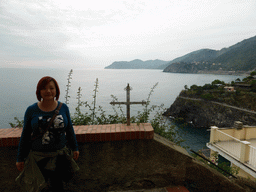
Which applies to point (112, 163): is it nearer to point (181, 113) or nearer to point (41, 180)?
point (41, 180)

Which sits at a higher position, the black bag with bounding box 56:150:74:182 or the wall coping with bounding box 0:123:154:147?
the wall coping with bounding box 0:123:154:147

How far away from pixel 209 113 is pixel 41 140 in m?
52.4

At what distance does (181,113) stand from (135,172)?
169 ft

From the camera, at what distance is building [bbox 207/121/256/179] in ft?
29.2

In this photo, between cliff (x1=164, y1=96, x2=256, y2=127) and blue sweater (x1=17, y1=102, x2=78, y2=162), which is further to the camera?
cliff (x1=164, y1=96, x2=256, y2=127)

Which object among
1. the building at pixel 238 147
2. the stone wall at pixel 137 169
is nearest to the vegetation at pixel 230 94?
the building at pixel 238 147

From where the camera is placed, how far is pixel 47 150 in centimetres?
196

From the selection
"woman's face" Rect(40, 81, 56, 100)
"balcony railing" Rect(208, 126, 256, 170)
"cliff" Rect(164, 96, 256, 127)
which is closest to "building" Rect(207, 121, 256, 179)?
"balcony railing" Rect(208, 126, 256, 170)

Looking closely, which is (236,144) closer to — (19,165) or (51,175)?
(51,175)

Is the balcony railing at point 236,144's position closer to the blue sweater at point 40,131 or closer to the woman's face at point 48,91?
the blue sweater at point 40,131

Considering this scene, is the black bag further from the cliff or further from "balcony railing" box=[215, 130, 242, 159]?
the cliff

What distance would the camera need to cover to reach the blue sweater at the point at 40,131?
1.89 metres

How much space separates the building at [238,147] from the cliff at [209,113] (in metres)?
29.7

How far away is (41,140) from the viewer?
192 centimetres
